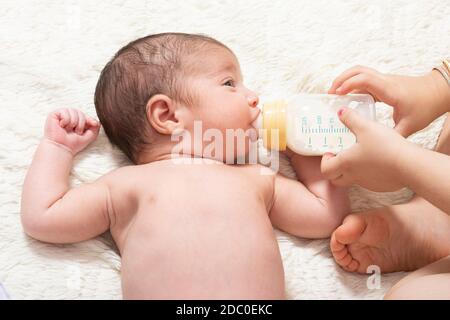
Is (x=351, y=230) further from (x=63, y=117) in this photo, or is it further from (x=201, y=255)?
(x=63, y=117)

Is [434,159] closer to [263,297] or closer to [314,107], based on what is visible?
[314,107]

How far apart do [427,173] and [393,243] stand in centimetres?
21

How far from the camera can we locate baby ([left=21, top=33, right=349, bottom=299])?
3.43 feet

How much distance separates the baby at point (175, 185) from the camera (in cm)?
105

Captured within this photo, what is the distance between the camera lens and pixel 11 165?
1221 mm

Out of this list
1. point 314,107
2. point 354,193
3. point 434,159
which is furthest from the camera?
point 354,193

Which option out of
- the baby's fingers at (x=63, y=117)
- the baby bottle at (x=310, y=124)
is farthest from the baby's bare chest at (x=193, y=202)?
the baby's fingers at (x=63, y=117)

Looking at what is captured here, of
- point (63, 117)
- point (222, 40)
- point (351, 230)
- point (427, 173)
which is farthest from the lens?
point (222, 40)

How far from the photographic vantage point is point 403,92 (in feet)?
3.89

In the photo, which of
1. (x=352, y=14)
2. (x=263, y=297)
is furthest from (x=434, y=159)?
(x=352, y=14)

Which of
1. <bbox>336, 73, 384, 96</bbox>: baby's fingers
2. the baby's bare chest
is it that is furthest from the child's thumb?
the baby's bare chest

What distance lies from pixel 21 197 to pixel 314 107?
61 cm

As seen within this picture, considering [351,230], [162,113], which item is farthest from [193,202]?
[351,230]

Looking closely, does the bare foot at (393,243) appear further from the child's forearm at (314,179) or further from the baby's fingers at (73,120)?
the baby's fingers at (73,120)
